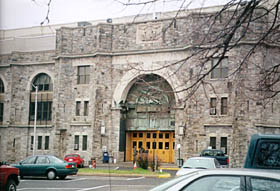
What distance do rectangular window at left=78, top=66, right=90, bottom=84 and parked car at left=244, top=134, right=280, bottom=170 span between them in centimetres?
3699

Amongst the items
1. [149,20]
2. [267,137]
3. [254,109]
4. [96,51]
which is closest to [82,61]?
[96,51]

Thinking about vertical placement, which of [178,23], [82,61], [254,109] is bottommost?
[254,109]

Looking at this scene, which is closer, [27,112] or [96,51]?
[96,51]

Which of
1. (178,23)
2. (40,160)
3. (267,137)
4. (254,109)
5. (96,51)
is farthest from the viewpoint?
(96,51)

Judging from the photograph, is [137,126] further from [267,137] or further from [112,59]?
[267,137]

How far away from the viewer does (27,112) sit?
48188 millimetres

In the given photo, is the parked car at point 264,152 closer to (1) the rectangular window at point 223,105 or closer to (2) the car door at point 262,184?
(2) the car door at point 262,184

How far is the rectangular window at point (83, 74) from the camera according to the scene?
4453 cm

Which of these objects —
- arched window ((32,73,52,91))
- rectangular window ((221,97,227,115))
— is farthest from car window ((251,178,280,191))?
arched window ((32,73,52,91))

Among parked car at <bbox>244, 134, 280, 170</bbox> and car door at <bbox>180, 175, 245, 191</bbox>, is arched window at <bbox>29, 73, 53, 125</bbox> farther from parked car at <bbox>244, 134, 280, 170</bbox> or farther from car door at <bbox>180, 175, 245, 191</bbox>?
car door at <bbox>180, 175, 245, 191</bbox>

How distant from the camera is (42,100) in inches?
1877

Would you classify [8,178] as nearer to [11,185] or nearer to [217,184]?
[11,185]

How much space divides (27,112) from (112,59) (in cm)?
1212

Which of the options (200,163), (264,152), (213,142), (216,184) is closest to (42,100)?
(213,142)
